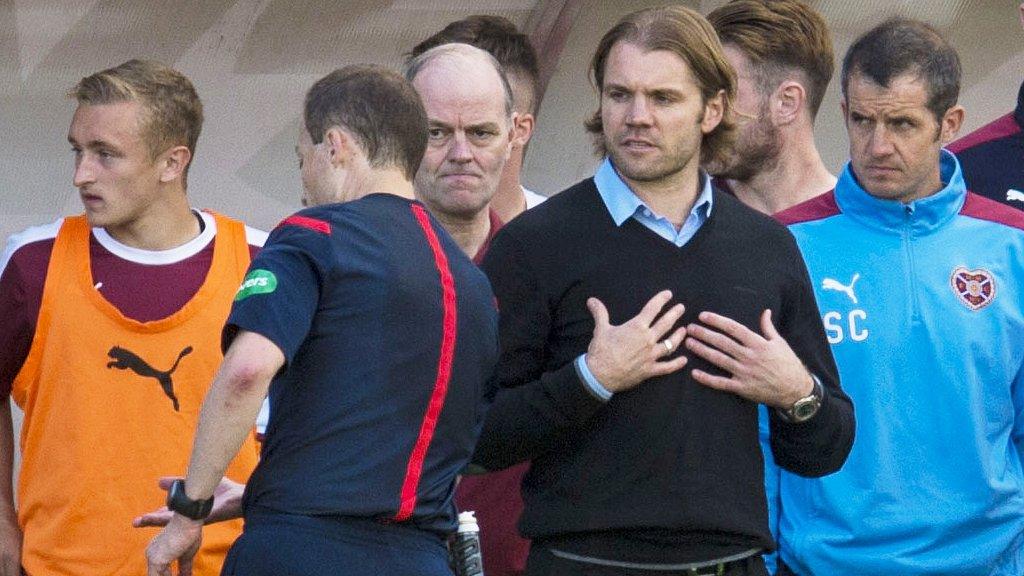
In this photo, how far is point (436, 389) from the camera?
319 centimetres

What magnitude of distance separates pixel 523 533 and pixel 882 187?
3.90 ft

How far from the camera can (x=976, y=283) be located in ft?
12.8

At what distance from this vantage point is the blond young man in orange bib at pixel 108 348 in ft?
12.6

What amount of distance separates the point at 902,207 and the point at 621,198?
792 millimetres

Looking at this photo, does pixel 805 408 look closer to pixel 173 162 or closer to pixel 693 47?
pixel 693 47

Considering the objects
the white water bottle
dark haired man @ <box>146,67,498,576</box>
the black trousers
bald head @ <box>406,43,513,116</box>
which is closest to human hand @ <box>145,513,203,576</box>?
dark haired man @ <box>146,67,498,576</box>

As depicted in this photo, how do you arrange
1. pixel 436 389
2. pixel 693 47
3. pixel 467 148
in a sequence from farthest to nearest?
1. pixel 467 148
2. pixel 693 47
3. pixel 436 389

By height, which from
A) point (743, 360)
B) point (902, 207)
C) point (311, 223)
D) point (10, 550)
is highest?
point (902, 207)

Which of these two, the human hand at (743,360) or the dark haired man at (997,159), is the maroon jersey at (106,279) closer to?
the human hand at (743,360)

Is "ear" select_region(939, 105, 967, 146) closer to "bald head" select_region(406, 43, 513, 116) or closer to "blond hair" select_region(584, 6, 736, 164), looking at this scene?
"blond hair" select_region(584, 6, 736, 164)

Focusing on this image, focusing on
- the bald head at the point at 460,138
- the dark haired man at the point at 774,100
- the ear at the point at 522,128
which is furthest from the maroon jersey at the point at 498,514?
the dark haired man at the point at 774,100

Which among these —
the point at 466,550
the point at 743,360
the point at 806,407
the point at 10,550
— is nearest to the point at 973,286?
the point at 806,407

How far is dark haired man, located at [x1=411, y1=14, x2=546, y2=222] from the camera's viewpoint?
4.77m

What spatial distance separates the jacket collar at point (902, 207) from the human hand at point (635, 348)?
0.85 m
